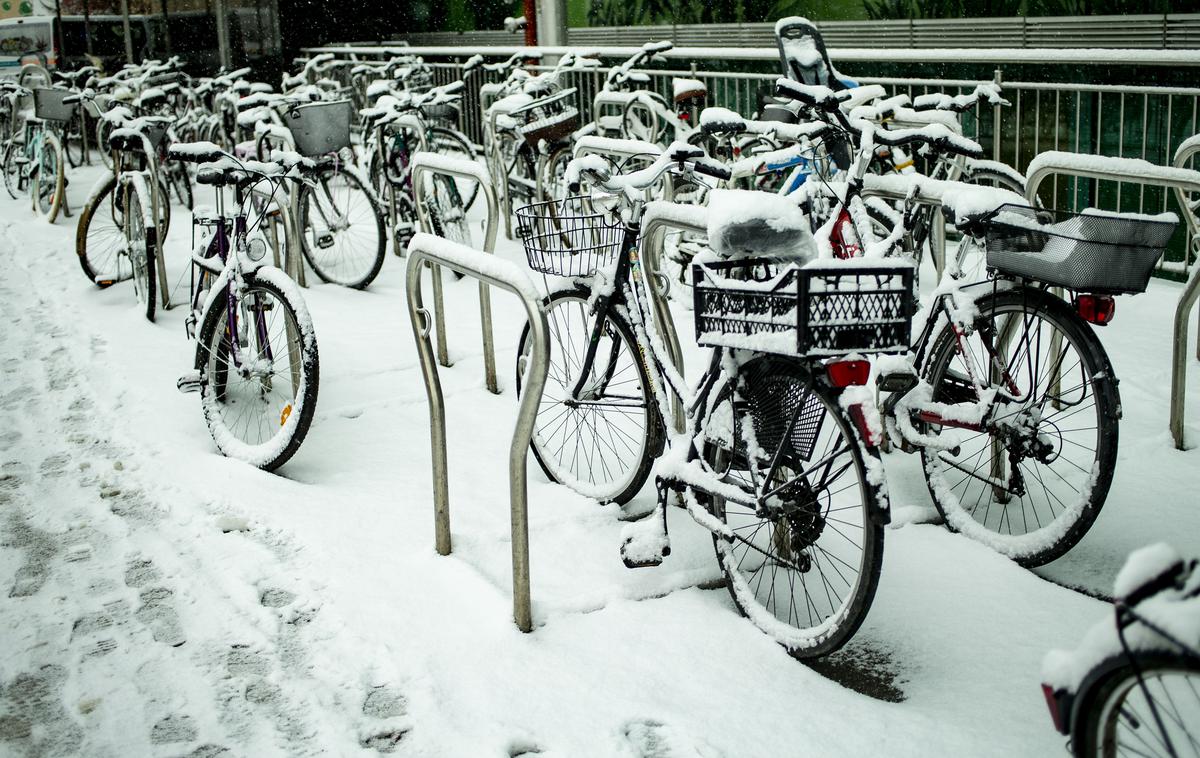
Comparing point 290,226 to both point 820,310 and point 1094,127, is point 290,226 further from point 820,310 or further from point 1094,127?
point 1094,127

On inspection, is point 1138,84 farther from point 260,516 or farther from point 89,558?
point 89,558

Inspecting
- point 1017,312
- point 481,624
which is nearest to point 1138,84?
point 1017,312

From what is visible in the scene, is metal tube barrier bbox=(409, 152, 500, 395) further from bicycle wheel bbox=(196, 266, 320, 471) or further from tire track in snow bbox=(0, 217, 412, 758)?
tire track in snow bbox=(0, 217, 412, 758)

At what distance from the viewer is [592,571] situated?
353cm

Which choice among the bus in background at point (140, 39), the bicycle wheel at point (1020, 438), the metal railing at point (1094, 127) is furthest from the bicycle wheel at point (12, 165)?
the bicycle wheel at point (1020, 438)

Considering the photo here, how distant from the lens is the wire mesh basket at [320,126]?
22.7 feet

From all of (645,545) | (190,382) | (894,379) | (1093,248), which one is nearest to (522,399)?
(645,545)

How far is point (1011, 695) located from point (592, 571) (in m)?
1.28

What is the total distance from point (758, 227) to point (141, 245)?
4.92 meters

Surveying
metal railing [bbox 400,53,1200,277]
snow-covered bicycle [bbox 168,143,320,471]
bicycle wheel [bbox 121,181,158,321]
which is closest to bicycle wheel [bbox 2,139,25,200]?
bicycle wheel [bbox 121,181,158,321]

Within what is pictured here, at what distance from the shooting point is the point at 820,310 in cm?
268

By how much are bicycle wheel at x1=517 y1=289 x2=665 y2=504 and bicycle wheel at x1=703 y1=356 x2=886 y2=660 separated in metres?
0.56

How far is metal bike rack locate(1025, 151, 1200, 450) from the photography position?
151 inches

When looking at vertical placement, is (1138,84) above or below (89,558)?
above
